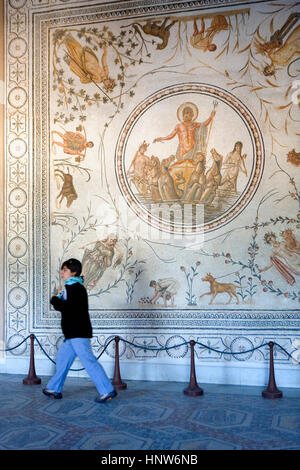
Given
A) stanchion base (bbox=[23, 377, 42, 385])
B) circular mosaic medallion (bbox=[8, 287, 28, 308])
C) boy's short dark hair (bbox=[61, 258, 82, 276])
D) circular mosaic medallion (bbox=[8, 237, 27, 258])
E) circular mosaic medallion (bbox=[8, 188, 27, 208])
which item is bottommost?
stanchion base (bbox=[23, 377, 42, 385])

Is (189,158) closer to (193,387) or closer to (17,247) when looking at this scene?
(17,247)

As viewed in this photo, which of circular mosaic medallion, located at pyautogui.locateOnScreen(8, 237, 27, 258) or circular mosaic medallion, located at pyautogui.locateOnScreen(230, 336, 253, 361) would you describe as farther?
circular mosaic medallion, located at pyautogui.locateOnScreen(8, 237, 27, 258)

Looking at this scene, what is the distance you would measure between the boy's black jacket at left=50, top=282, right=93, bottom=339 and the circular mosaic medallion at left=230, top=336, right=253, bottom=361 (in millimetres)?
2016

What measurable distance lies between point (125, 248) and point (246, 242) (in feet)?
5.44

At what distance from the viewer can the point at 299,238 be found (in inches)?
247

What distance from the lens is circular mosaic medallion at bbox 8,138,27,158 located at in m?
7.21

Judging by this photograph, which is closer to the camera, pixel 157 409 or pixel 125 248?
pixel 157 409

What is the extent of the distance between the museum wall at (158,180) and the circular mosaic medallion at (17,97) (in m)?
0.02

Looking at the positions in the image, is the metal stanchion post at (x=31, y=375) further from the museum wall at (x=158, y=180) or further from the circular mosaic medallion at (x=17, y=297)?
the circular mosaic medallion at (x=17, y=297)

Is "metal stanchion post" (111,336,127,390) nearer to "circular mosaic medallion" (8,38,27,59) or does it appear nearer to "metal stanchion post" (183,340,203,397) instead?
"metal stanchion post" (183,340,203,397)

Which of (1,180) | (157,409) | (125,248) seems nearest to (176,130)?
(125,248)

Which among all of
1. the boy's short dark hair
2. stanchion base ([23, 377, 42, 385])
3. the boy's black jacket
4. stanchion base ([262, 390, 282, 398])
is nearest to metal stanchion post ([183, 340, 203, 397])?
stanchion base ([262, 390, 282, 398])

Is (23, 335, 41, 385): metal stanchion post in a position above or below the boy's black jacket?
below

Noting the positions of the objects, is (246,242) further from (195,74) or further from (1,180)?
(1,180)
